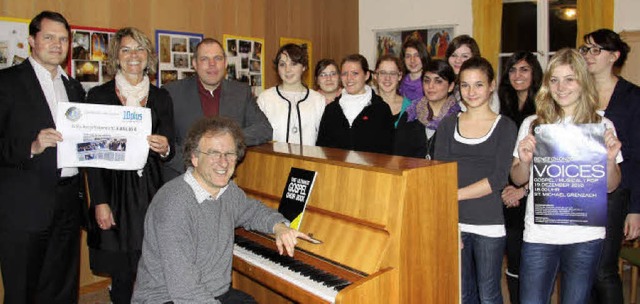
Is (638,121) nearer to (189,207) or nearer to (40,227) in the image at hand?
(189,207)

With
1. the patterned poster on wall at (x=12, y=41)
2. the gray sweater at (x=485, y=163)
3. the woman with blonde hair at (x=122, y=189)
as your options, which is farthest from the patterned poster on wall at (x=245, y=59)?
the gray sweater at (x=485, y=163)

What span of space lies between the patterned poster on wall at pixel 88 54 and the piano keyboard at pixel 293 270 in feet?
7.45

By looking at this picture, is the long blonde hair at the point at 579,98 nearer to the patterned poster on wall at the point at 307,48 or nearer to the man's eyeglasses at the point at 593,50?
the man's eyeglasses at the point at 593,50

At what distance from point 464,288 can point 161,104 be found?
1941mm

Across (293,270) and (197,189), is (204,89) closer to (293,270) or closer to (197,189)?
(197,189)

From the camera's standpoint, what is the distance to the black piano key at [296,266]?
2.14m

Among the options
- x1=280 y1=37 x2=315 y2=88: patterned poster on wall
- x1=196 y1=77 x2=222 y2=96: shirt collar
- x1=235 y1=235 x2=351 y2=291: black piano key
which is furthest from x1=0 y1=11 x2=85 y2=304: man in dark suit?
x1=280 y1=37 x2=315 y2=88: patterned poster on wall

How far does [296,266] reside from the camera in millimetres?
Result: 2326

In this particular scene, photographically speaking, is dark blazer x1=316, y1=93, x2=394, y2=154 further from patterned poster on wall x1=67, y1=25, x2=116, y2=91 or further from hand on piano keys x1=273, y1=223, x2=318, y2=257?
patterned poster on wall x1=67, y1=25, x2=116, y2=91

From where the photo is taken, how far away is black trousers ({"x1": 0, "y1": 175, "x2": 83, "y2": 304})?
266 cm

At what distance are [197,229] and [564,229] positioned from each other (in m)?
1.61

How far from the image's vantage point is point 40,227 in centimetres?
266

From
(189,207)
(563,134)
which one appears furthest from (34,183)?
(563,134)

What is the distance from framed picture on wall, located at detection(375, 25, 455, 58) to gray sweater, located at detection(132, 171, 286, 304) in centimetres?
510
